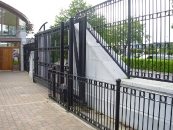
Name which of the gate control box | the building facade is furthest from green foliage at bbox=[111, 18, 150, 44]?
the building facade

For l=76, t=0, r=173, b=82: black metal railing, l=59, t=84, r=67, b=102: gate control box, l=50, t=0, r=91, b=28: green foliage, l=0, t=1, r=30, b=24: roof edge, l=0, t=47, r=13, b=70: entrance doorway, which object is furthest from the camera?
l=0, t=1, r=30, b=24: roof edge

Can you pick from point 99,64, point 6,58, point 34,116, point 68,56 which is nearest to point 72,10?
point 6,58

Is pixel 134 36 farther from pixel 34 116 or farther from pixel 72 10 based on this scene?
pixel 72 10

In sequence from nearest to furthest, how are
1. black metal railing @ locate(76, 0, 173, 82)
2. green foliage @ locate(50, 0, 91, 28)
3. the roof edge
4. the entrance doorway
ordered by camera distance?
black metal railing @ locate(76, 0, 173, 82) < the entrance doorway < green foliage @ locate(50, 0, 91, 28) < the roof edge

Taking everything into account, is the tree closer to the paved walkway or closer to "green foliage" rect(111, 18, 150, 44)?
"green foliage" rect(111, 18, 150, 44)

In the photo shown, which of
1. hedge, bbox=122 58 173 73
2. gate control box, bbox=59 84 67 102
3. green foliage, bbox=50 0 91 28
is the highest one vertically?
green foliage, bbox=50 0 91 28

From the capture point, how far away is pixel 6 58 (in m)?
18.5

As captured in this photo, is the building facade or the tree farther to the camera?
the building facade

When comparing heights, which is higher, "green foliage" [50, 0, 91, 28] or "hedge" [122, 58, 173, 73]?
"green foliage" [50, 0, 91, 28]

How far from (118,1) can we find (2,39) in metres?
15.0

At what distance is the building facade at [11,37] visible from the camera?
18406mm

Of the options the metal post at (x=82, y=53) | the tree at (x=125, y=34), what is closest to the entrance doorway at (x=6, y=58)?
the metal post at (x=82, y=53)

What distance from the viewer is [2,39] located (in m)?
17.7

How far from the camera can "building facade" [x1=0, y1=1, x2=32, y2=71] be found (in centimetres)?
1841
